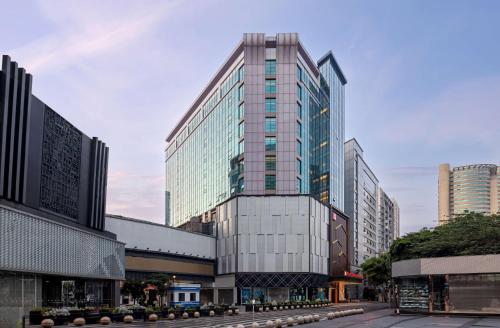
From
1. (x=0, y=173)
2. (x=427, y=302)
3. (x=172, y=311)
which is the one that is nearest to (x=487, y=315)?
(x=427, y=302)

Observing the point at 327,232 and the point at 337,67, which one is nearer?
the point at 327,232

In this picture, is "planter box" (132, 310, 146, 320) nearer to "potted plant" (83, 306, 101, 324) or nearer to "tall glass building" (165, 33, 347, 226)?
"potted plant" (83, 306, 101, 324)

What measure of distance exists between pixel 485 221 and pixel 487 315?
86.6 feet

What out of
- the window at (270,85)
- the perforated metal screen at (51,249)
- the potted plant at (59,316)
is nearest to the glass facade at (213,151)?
the window at (270,85)

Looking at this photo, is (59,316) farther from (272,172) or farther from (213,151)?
(213,151)

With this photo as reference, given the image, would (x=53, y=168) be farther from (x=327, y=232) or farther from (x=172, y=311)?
(x=327, y=232)

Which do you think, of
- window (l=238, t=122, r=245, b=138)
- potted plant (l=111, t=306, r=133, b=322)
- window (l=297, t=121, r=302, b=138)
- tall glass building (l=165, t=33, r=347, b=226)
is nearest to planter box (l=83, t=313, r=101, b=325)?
potted plant (l=111, t=306, r=133, b=322)

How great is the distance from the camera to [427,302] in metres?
60.5

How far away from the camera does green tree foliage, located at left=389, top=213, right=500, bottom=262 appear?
2913 inches

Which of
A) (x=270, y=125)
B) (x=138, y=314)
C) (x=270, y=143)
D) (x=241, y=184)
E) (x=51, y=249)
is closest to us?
(x=51, y=249)

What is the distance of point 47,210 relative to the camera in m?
55.3

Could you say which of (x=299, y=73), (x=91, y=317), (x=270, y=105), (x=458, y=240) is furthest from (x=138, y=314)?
(x=299, y=73)

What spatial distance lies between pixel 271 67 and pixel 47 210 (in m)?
69.4

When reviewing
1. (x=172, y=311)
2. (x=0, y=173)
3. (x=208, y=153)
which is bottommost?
(x=172, y=311)
